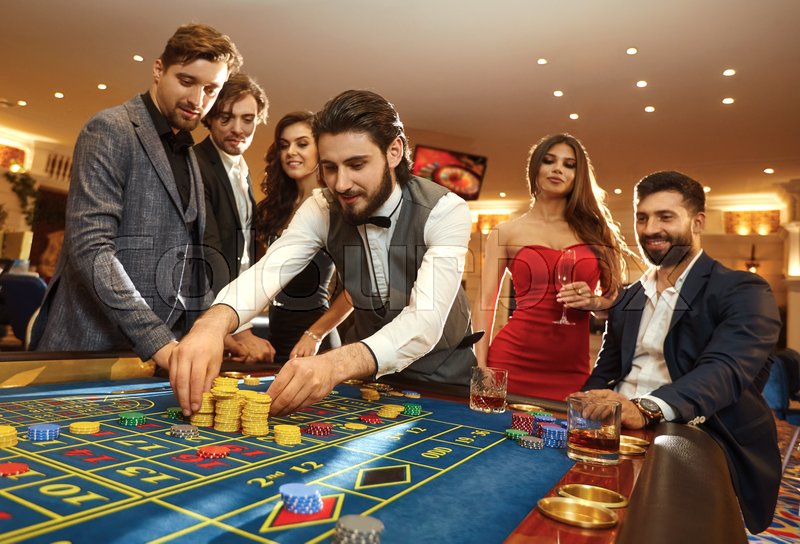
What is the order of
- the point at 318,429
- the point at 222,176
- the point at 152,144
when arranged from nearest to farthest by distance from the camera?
the point at 318,429
the point at 152,144
the point at 222,176

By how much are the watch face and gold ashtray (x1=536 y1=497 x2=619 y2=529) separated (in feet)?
2.73

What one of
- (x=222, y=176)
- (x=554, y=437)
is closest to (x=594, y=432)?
(x=554, y=437)

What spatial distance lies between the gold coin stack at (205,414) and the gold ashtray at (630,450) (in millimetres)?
917

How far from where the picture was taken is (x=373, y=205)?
208 centimetres

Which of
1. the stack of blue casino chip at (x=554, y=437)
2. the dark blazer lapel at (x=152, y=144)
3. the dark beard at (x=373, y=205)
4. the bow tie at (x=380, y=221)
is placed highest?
the dark blazer lapel at (x=152, y=144)

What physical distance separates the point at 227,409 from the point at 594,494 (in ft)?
2.56

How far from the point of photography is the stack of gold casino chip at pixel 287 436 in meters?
1.20

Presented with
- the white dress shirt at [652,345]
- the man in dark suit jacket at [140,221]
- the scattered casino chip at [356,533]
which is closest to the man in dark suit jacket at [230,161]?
the man in dark suit jacket at [140,221]

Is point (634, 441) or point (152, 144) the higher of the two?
point (152, 144)

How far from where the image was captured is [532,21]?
5.43 metres

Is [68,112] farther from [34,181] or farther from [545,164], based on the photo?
[545,164]

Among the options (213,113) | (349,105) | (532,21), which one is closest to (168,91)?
(213,113)

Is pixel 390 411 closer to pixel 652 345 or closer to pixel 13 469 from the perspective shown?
pixel 13 469

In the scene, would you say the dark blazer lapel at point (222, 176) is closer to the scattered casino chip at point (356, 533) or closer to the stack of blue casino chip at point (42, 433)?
the stack of blue casino chip at point (42, 433)
